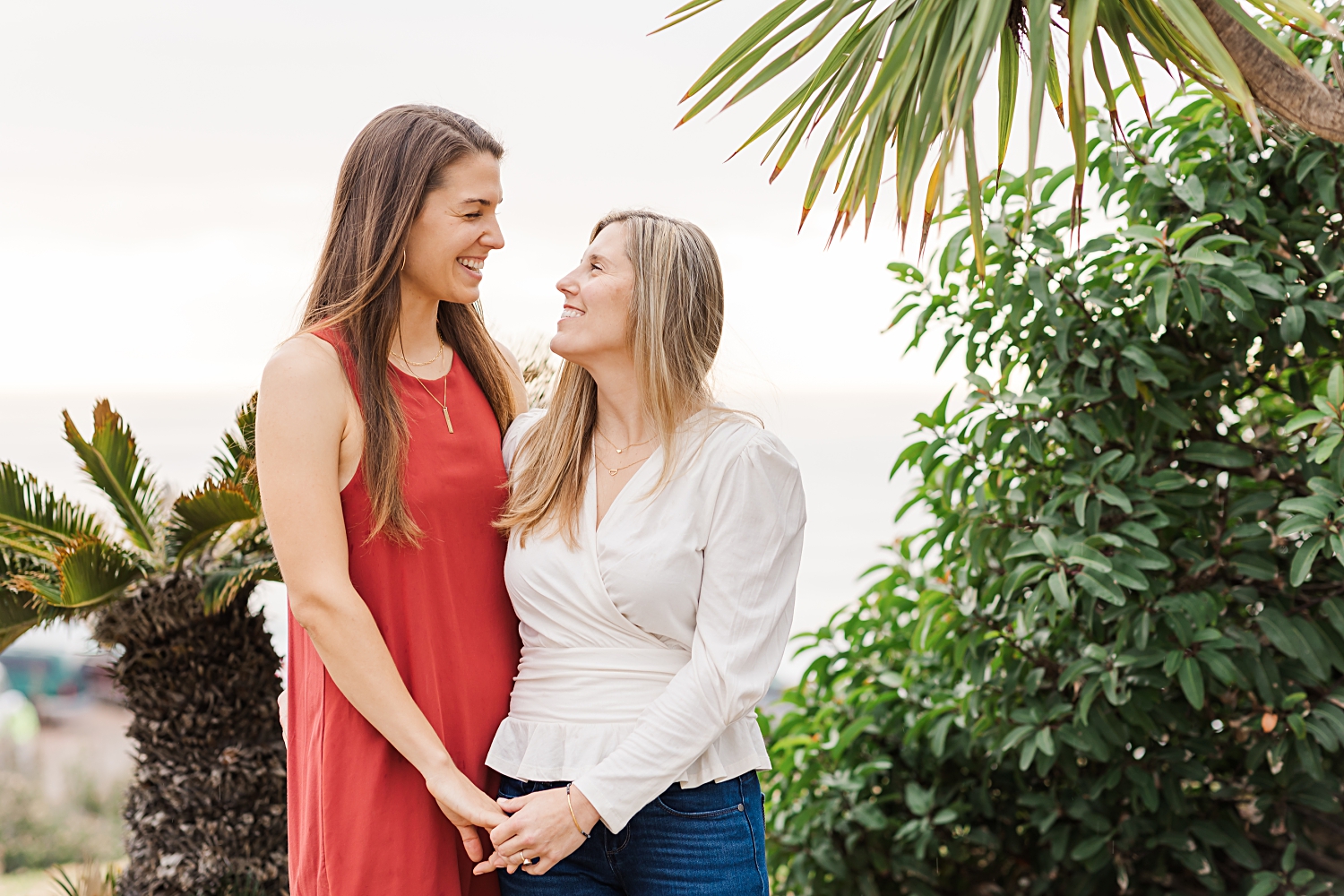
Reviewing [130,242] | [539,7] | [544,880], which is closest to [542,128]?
[539,7]

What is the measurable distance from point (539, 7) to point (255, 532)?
235 cm

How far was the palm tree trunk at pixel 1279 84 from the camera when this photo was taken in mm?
1495

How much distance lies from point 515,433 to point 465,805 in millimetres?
654

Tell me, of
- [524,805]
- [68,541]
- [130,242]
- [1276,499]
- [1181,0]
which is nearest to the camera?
[1181,0]

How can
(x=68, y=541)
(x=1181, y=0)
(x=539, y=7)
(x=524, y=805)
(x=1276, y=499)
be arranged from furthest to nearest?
(x=539, y=7) < (x=68, y=541) < (x=1276, y=499) < (x=524, y=805) < (x=1181, y=0)

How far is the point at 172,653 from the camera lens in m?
3.29

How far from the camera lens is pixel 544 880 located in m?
1.51

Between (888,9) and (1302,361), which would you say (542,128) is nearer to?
(888,9)

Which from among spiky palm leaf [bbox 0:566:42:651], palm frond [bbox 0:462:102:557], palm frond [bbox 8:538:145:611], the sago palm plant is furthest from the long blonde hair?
spiky palm leaf [bbox 0:566:42:651]

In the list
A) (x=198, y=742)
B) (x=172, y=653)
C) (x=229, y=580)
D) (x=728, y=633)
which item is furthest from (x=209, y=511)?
(x=728, y=633)

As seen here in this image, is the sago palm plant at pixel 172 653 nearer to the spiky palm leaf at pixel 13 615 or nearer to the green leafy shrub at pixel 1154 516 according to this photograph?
the spiky palm leaf at pixel 13 615

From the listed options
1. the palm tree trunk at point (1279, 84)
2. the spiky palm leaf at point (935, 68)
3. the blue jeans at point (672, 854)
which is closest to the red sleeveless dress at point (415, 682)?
the blue jeans at point (672, 854)

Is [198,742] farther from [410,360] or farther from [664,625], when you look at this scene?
[664,625]

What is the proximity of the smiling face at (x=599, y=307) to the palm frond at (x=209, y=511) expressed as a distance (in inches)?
67.5
